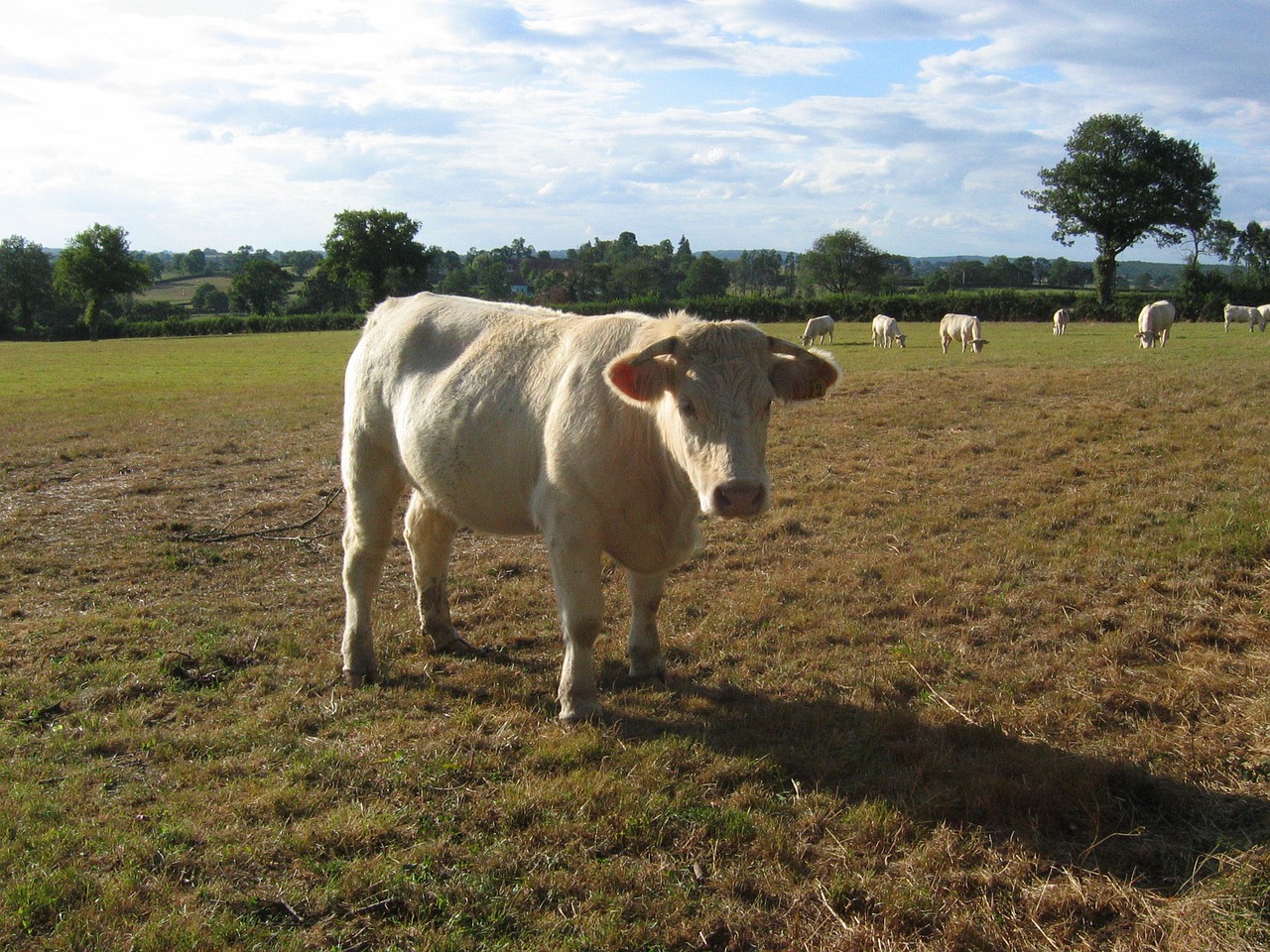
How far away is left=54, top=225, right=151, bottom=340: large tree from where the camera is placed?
8762 centimetres

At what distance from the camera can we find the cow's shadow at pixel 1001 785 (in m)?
3.96

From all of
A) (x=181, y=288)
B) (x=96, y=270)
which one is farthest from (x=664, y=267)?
(x=181, y=288)

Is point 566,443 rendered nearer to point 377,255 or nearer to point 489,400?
point 489,400

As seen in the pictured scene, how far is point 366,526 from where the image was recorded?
661 cm

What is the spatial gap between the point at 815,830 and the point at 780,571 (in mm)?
4014

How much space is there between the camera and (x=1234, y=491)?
31.4 feet

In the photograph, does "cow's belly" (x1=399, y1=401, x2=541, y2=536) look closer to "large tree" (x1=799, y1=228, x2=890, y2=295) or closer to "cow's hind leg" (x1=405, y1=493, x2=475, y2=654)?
"cow's hind leg" (x1=405, y1=493, x2=475, y2=654)

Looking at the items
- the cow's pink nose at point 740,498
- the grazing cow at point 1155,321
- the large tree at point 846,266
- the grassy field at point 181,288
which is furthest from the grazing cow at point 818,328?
the grassy field at point 181,288

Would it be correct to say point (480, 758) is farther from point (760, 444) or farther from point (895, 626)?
point (895, 626)

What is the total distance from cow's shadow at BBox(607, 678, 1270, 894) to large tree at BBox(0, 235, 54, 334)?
359 ft

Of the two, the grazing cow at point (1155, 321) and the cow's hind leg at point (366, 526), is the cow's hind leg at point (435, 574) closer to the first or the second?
the cow's hind leg at point (366, 526)

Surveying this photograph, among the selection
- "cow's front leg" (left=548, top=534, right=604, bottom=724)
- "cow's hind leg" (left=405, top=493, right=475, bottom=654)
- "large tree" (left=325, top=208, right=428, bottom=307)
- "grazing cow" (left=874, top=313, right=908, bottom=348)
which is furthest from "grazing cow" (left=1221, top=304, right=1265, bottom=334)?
"cow's front leg" (left=548, top=534, right=604, bottom=724)

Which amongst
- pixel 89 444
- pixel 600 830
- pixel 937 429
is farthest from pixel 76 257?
pixel 600 830

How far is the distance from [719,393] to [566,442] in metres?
1.05
